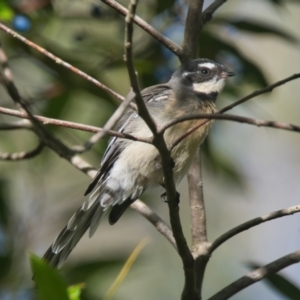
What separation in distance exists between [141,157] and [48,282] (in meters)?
1.84

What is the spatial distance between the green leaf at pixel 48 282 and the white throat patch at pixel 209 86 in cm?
245

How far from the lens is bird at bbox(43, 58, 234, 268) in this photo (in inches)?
144

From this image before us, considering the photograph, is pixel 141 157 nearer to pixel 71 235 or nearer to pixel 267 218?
pixel 71 235

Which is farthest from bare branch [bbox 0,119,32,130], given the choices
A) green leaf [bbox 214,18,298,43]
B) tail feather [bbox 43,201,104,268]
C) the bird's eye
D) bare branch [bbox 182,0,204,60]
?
green leaf [bbox 214,18,298,43]

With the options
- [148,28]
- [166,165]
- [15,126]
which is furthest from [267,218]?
[148,28]

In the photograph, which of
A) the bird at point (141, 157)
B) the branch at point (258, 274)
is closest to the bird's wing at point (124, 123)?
the bird at point (141, 157)

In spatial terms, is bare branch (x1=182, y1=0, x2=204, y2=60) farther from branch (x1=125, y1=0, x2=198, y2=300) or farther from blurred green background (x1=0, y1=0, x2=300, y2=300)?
branch (x1=125, y1=0, x2=198, y2=300)

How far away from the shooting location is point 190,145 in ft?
12.1

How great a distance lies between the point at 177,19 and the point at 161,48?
22 cm

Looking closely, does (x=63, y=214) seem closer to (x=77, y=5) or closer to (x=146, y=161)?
(x=146, y=161)

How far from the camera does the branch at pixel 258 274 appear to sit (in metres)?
2.70

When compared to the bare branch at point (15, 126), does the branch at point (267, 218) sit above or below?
below

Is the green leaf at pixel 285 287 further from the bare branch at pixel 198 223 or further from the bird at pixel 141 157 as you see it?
the bird at pixel 141 157

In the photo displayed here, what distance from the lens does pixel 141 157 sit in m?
3.83
